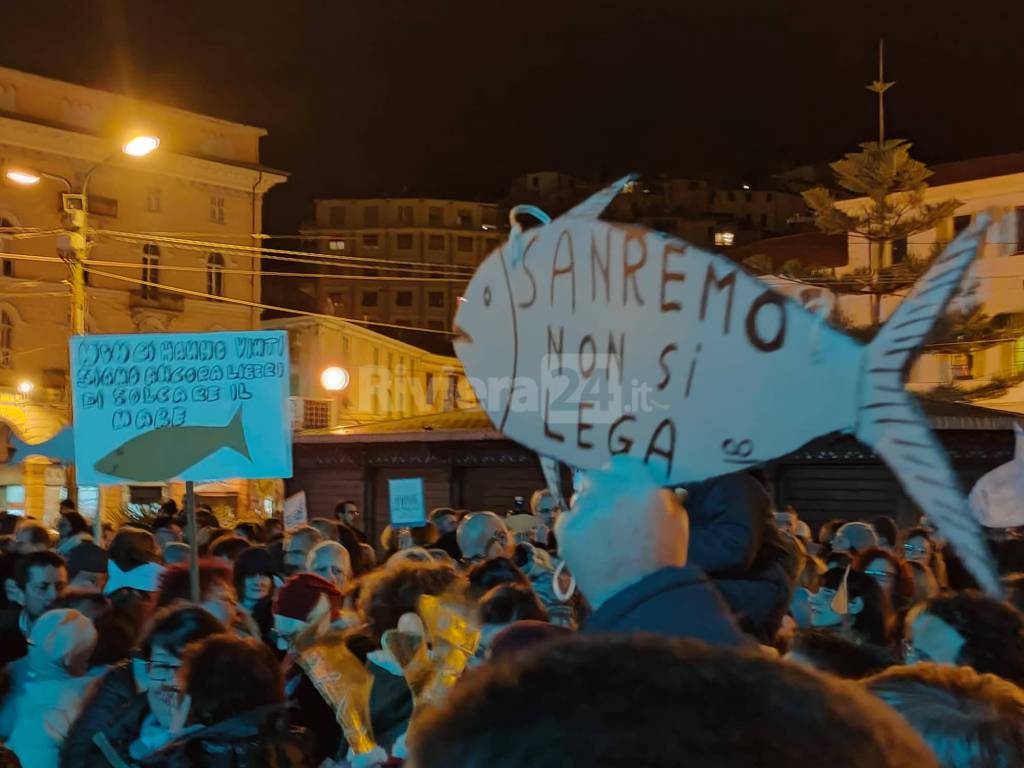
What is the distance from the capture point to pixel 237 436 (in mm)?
6727

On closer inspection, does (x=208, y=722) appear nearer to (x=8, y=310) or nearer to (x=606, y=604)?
(x=606, y=604)

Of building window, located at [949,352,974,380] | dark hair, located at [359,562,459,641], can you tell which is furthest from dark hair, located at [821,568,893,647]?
building window, located at [949,352,974,380]

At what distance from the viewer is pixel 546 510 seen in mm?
12305

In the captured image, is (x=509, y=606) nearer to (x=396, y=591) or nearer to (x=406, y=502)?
(x=396, y=591)

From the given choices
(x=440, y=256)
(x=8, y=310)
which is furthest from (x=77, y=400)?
(x=440, y=256)

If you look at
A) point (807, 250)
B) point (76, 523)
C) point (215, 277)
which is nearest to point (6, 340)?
point (215, 277)

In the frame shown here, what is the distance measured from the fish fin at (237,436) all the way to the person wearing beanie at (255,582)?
2.02ft

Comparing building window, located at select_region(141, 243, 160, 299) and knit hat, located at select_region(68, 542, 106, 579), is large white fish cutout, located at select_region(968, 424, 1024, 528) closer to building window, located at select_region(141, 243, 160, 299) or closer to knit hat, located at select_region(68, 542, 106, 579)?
knit hat, located at select_region(68, 542, 106, 579)

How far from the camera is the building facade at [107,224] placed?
40.2 meters

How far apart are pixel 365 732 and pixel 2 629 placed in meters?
3.13

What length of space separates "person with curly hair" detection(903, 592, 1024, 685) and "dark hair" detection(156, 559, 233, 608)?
12.1 feet

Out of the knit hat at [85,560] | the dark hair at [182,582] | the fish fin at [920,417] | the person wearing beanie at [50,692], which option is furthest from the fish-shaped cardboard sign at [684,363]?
the knit hat at [85,560]

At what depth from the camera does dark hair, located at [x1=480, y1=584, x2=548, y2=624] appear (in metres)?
4.61

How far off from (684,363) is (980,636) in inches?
62.2
